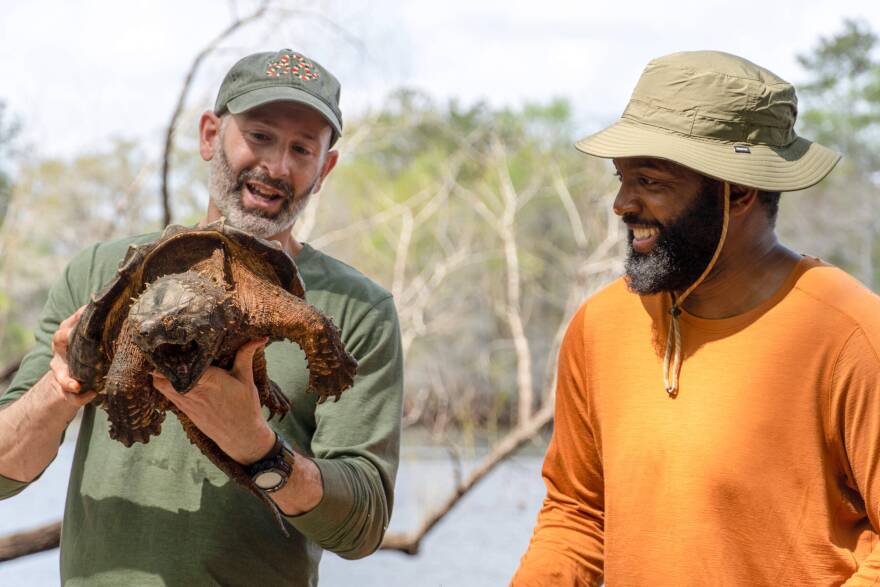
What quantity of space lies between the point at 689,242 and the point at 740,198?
153 millimetres

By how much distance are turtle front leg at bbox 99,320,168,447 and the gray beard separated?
59 centimetres

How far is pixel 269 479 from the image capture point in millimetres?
1938

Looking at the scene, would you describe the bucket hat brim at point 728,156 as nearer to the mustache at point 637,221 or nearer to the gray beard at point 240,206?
the mustache at point 637,221

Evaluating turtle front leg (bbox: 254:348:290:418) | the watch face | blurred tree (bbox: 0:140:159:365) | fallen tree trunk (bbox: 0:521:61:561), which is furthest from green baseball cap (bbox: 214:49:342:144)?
blurred tree (bbox: 0:140:159:365)

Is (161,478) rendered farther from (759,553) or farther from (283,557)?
(759,553)

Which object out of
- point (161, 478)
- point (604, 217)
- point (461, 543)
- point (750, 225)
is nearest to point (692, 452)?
point (750, 225)

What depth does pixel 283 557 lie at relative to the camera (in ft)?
7.24

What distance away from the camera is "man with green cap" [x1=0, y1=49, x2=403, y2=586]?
2.00 metres

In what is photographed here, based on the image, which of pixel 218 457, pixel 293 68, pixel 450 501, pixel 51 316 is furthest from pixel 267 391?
pixel 450 501

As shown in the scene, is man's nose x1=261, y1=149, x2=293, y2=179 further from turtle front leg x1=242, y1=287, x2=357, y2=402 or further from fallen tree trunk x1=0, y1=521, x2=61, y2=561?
fallen tree trunk x1=0, y1=521, x2=61, y2=561

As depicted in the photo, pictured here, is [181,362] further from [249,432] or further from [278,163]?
[278,163]

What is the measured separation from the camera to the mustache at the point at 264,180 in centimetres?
236

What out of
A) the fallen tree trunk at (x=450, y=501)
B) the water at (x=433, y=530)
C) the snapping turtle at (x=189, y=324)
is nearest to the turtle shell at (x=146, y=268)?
the snapping turtle at (x=189, y=324)

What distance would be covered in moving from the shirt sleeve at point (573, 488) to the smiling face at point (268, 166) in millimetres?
745
